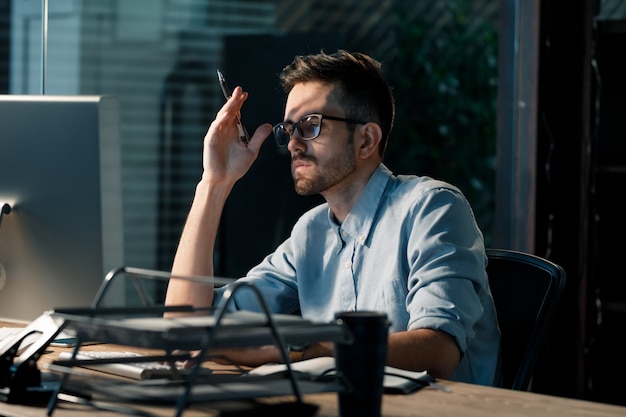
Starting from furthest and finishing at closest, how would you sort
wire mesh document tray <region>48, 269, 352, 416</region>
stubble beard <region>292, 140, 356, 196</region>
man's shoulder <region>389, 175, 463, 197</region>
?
stubble beard <region>292, 140, 356, 196</region>, man's shoulder <region>389, 175, 463, 197</region>, wire mesh document tray <region>48, 269, 352, 416</region>

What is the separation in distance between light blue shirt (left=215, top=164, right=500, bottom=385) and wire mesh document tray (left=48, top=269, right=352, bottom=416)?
21.2 inches

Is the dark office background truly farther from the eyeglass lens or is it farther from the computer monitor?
the computer monitor

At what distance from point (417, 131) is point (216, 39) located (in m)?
1.16

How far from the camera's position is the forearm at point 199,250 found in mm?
2012

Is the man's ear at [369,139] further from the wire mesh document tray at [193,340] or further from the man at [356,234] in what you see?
the wire mesh document tray at [193,340]

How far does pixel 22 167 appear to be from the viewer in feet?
5.52

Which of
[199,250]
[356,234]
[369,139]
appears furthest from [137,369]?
[369,139]

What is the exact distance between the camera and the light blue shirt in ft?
5.83

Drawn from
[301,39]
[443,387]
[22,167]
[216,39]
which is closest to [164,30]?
[216,39]

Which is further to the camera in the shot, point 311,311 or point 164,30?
point 164,30

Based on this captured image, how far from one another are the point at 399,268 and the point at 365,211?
181 millimetres

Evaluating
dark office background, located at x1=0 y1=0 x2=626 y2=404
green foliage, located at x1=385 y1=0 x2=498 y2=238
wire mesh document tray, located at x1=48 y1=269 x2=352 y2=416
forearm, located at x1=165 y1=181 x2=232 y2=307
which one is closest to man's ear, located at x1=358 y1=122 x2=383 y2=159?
forearm, located at x1=165 y1=181 x2=232 y2=307

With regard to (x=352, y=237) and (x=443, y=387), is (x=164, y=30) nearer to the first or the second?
(x=352, y=237)

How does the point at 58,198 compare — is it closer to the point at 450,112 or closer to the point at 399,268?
the point at 399,268
